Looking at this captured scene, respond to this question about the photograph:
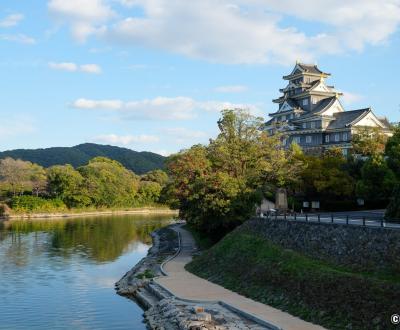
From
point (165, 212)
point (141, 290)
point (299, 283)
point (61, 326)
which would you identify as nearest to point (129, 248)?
point (141, 290)

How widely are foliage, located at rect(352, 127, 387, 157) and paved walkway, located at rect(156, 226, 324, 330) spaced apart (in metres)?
26.4

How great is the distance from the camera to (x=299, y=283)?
20656mm

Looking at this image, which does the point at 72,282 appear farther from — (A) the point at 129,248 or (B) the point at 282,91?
(B) the point at 282,91

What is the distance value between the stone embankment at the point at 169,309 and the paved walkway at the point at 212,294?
0.53 meters

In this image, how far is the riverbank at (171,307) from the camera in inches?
734

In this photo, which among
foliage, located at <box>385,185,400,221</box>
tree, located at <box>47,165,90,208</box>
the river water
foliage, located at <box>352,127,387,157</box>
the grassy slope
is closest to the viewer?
the grassy slope

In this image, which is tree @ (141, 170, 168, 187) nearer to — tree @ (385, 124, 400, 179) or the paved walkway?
tree @ (385, 124, 400, 179)

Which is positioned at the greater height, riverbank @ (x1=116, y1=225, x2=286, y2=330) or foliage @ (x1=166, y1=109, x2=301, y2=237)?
foliage @ (x1=166, y1=109, x2=301, y2=237)

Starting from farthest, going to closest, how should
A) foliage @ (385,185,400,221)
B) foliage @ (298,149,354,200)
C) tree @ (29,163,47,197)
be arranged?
1. tree @ (29,163,47,197)
2. foliage @ (298,149,354,200)
3. foliage @ (385,185,400,221)

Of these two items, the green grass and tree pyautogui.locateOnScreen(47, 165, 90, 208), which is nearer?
the green grass

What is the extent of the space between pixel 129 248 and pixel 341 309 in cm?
3256

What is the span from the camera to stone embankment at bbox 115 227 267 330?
18672 millimetres

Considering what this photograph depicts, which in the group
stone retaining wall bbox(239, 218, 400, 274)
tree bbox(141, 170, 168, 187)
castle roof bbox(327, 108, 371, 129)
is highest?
castle roof bbox(327, 108, 371, 129)

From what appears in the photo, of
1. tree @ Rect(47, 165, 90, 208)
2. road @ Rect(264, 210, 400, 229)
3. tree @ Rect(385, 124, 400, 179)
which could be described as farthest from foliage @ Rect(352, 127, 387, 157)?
tree @ Rect(47, 165, 90, 208)
